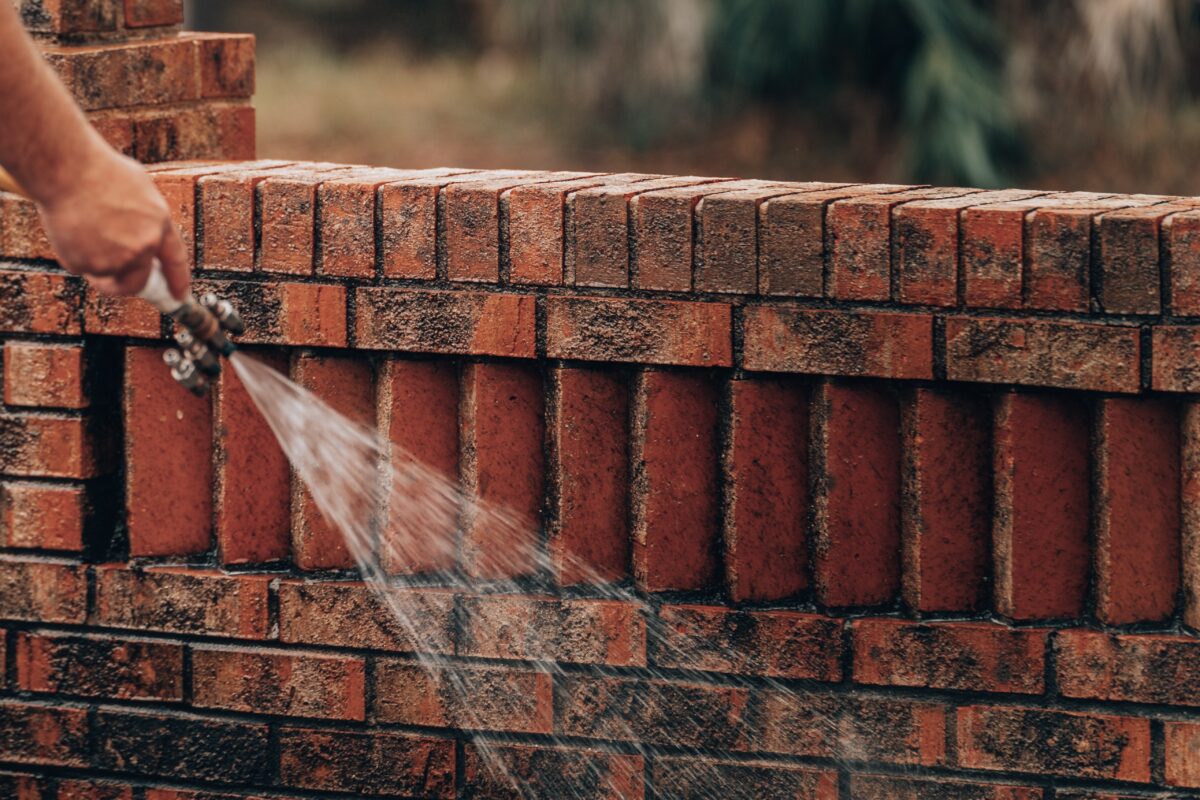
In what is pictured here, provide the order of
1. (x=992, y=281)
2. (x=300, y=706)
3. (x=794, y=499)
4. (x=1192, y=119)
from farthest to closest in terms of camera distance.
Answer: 1. (x=1192, y=119)
2. (x=300, y=706)
3. (x=794, y=499)
4. (x=992, y=281)

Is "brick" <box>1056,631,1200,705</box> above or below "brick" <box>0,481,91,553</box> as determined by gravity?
below

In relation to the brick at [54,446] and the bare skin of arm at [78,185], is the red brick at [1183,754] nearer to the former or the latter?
the bare skin of arm at [78,185]

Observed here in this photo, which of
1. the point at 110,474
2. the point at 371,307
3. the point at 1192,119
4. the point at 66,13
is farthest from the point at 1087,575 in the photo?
the point at 1192,119

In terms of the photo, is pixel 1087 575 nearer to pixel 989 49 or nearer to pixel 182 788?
pixel 182 788

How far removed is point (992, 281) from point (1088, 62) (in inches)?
332

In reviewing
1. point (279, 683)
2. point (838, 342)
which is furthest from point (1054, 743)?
point (279, 683)

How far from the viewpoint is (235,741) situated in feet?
10.3

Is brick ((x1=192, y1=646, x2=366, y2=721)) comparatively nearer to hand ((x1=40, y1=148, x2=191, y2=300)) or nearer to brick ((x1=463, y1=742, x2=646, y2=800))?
brick ((x1=463, y1=742, x2=646, y2=800))

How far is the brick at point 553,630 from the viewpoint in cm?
297

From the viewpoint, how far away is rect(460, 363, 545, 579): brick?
3.01 metres

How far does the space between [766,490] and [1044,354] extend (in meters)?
0.51

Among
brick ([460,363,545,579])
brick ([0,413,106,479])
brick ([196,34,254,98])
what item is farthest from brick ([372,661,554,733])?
brick ([196,34,254,98])

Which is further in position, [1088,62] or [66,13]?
[1088,62]

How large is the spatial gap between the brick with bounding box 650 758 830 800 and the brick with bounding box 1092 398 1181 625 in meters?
0.55
